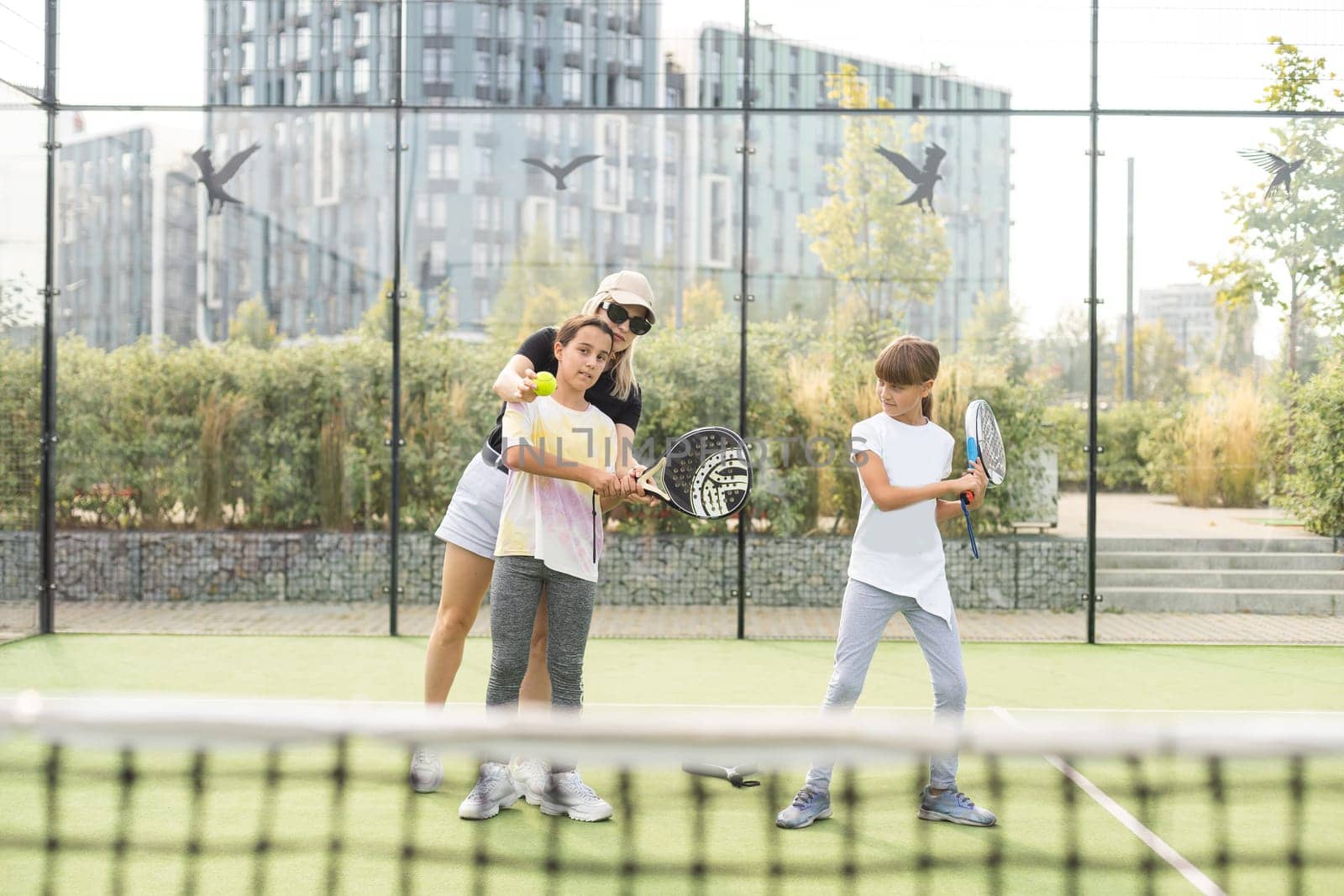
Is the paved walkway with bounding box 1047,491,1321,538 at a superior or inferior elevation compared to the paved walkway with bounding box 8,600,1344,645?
superior

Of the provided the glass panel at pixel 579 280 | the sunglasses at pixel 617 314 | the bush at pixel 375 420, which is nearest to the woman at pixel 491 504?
the sunglasses at pixel 617 314

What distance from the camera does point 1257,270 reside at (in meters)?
7.35

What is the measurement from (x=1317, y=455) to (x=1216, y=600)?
1.04m

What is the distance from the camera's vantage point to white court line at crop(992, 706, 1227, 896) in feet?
10.5

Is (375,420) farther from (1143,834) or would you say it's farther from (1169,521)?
(1143,834)

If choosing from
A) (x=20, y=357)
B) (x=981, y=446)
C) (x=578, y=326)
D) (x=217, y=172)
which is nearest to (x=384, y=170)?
(x=217, y=172)

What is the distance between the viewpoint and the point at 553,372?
12.3ft

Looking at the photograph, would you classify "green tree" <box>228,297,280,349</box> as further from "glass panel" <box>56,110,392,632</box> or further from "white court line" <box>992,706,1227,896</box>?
"white court line" <box>992,706,1227,896</box>

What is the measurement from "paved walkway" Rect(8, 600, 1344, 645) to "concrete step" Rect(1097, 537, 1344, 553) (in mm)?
390

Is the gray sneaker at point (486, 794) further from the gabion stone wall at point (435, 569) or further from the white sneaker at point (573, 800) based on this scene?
the gabion stone wall at point (435, 569)

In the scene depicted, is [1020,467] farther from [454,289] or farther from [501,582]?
[501,582]

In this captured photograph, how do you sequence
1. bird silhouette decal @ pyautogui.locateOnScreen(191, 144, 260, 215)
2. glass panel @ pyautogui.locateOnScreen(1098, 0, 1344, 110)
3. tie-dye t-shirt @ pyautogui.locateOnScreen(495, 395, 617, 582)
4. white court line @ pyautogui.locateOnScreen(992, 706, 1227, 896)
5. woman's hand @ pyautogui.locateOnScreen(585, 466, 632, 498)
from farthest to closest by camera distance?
1. bird silhouette decal @ pyautogui.locateOnScreen(191, 144, 260, 215)
2. glass panel @ pyautogui.locateOnScreen(1098, 0, 1344, 110)
3. tie-dye t-shirt @ pyautogui.locateOnScreen(495, 395, 617, 582)
4. woman's hand @ pyautogui.locateOnScreen(585, 466, 632, 498)
5. white court line @ pyautogui.locateOnScreen(992, 706, 1227, 896)

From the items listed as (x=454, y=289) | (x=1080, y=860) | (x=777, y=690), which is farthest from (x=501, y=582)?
(x=454, y=289)

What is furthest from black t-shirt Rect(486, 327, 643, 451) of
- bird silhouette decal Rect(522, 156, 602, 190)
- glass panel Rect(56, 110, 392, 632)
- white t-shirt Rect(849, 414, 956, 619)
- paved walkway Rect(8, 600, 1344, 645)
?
glass panel Rect(56, 110, 392, 632)
